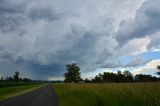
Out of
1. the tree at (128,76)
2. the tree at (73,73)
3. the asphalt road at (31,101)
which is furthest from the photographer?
the tree at (73,73)

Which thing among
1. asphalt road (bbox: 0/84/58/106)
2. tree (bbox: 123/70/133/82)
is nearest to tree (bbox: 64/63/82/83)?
tree (bbox: 123/70/133/82)

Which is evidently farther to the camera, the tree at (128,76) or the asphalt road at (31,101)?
the tree at (128,76)

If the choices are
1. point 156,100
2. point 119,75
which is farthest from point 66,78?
point 156,100

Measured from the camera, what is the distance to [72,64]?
188250 mm

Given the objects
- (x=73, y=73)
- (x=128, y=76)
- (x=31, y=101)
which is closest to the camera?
(x=31, y=101)

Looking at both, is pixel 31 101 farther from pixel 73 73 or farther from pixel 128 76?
pixel 73 73

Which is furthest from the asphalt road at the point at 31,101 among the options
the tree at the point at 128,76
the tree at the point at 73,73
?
the tree at the point at 73,73

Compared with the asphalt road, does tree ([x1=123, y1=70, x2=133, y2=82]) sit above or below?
above

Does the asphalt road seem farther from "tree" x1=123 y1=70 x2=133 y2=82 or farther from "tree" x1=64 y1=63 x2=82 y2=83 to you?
"tree" x1=64 y1=63 x2=82 y2=83

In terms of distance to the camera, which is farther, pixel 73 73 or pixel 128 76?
pixel 73 73

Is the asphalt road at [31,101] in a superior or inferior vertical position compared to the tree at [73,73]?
inferior

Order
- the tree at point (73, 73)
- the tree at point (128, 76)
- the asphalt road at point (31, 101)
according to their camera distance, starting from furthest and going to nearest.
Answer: the tree at point (73, 73), the tree at point (128, 76), the asphalt road at point (31, 101)

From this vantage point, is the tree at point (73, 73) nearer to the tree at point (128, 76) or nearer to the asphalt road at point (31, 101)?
the tree at point (128, 76)

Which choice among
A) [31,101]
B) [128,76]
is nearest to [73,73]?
[128,76]
